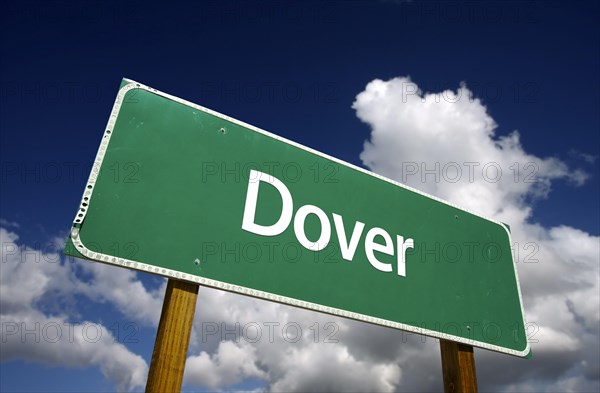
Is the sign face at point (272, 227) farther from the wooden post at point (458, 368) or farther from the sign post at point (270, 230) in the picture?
the wooden post at point (458, 368)

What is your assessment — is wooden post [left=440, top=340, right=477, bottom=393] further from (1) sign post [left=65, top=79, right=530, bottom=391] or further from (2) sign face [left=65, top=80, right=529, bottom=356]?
(2) sign face [left=65, top=80, right=529, bottom=356]

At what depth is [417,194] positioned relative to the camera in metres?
3.76

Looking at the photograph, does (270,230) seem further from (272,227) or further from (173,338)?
(173,338)

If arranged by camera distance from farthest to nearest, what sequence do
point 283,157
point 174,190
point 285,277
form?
point 283,157 → point 285,277 → point 174,190

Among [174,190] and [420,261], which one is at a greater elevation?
[420,261]

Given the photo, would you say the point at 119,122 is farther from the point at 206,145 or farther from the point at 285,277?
the point at 285,277

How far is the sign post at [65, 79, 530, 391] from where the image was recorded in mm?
2244

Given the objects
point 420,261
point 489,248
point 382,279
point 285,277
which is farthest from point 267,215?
point 489,248

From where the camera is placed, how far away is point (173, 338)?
217 centimetres

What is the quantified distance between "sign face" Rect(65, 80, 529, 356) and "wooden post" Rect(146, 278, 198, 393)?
112mm

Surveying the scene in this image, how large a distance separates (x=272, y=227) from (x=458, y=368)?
2.00 m

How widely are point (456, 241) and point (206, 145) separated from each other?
2.49 m

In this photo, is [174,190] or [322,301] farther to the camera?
[322,301]

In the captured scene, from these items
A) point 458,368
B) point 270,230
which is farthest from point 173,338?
point 458,368
